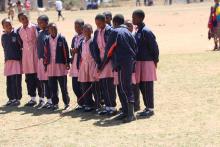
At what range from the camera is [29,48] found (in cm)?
1071

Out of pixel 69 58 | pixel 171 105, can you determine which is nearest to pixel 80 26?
pixel 69 58

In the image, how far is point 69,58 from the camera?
33.7ft

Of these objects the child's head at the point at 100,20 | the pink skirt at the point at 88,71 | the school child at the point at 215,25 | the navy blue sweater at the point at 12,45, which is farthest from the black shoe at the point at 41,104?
the school child at the point at 215,25

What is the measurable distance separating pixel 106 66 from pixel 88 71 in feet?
1.78

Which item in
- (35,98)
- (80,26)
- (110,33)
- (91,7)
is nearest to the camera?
(110,33)

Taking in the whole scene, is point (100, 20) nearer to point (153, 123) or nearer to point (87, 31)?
point (87, 31)

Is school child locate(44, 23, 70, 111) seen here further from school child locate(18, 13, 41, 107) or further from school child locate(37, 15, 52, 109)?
school child locate(18, 13, 41, 107)

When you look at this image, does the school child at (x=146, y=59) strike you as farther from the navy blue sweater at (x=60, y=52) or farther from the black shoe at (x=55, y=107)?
the black shoe at (x=55, y=107)

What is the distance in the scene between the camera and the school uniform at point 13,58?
10758 millimetres

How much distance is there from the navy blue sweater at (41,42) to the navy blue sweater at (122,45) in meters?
1.69

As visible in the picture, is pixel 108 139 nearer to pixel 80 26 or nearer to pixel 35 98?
pixel 80 26

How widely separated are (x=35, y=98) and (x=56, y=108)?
2.75 ft

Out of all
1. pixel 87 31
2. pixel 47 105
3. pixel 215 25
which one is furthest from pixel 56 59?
pixel 215 25

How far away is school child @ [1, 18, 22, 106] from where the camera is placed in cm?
1075
